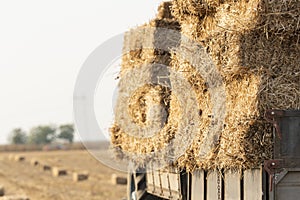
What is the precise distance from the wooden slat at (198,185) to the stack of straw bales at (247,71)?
126 mm

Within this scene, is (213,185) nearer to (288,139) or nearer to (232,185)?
(232,185)

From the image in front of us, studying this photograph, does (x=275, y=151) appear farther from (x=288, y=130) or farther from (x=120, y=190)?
A: (x=120, y=190)

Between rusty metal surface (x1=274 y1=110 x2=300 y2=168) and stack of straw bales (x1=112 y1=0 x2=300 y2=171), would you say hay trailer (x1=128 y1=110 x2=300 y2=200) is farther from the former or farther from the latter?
stack of straw bales (x1=112 y1=0 x2=300 y2=171)

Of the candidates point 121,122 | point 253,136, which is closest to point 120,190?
point 121,122

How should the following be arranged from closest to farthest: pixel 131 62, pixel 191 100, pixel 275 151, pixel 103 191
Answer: pixel 275 151 < pixel 191 100 < pixel 131 62 < pixel 103 191

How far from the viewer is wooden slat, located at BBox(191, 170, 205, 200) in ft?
28.3

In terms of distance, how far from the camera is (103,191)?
22859mm

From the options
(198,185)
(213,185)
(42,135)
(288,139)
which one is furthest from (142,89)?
(42,135)

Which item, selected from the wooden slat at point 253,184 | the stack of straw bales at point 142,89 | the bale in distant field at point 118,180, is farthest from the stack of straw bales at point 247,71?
the bale in distant field at point 118,180

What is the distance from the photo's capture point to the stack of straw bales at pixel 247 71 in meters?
7.40

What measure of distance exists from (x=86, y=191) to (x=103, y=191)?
0.57m

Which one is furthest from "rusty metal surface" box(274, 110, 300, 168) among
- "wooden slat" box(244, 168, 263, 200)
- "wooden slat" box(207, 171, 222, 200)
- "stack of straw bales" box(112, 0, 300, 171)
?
"wooden slat" box(207, 171, 222, 200)

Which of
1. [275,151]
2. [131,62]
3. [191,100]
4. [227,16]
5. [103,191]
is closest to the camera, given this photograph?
[275,151]

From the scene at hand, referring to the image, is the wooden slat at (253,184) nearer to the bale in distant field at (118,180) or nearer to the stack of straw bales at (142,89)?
the stack of straw bales at (142,89)
